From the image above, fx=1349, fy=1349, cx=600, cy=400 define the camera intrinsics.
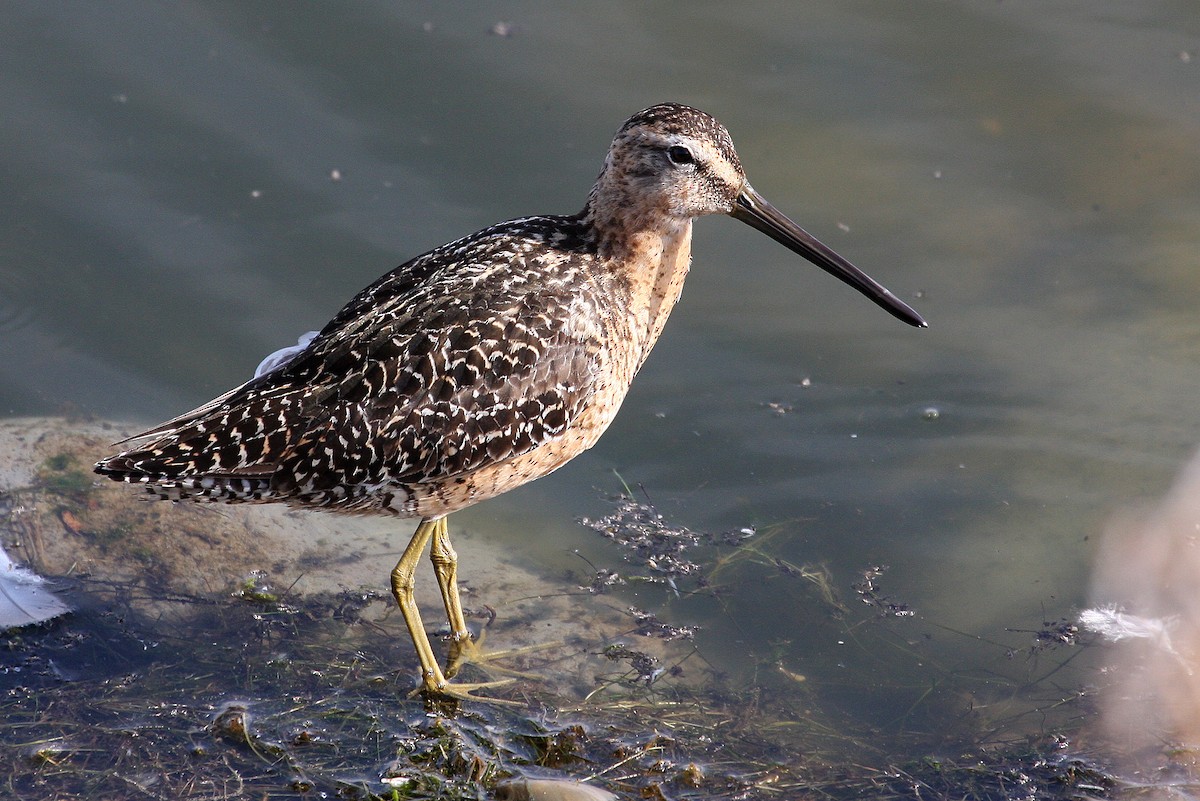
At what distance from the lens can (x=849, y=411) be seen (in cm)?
590

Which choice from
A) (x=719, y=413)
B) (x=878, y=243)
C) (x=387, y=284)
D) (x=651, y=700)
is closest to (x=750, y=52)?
(x=878, y=243)

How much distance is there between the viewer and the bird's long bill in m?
4.58

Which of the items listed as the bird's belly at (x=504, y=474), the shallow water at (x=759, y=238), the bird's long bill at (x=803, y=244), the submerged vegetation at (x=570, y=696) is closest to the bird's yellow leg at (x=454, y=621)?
the submerged vegetation at (x=570, y=696)

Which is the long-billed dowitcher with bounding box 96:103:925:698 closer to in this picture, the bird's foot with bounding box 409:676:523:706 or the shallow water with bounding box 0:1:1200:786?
the bird's foot with bounding box 409:676:523:706

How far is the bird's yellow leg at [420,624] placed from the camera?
473 cm

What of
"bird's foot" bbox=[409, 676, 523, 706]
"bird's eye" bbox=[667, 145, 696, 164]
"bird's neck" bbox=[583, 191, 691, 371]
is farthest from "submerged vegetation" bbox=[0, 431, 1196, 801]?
"bird's eye" bbox=[667, 145, 696, 164]

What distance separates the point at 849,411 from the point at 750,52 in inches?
88.3

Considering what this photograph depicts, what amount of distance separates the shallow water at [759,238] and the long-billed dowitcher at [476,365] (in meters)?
1.15

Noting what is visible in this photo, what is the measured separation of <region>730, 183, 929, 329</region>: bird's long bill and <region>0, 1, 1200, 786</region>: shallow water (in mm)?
1176

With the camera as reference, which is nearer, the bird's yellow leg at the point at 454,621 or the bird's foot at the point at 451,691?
the bird's foot at the point at 451,691

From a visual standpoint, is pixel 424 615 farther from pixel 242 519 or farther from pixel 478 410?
pixel 478 410

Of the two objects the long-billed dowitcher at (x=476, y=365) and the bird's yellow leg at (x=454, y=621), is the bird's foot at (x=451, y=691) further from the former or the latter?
the long-billed dowitcher at (x=476, y=365)

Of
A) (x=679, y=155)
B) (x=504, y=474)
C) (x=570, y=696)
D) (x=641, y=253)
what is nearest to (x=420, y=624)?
(x=570, y=696)

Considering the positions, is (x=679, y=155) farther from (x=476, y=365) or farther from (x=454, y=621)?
(x=454, y=621)
